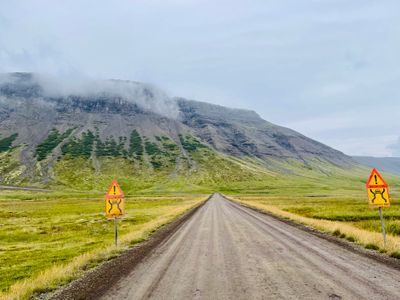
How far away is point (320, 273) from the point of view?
9.41 meters

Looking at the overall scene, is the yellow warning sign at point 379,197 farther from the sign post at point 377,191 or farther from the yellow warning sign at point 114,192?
the yellow warning sign at point 114,192

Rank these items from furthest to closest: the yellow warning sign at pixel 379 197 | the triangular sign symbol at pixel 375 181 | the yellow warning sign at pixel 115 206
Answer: the yellow warning sign at pixel 115 206 < the triangular sign symbol at pixel 375 181 < the yellow warning sign at pixel 379 197

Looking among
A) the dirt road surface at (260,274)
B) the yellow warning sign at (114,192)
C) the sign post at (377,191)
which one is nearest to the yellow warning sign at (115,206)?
the yellow warning sign at (114,192)

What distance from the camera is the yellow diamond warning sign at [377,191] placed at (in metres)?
14.5

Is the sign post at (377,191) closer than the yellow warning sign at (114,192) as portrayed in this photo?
Yes

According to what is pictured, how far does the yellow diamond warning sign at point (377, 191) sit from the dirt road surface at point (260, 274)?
278cm

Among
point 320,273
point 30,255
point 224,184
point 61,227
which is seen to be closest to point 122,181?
point 224,184

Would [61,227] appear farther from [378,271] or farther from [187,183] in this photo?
[187,183]

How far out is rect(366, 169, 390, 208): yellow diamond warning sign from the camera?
14.5 m

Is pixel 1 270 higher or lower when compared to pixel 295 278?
lower

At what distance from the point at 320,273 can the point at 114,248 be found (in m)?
10.3

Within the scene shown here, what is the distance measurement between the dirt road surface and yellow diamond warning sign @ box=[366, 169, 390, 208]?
9.11 feet

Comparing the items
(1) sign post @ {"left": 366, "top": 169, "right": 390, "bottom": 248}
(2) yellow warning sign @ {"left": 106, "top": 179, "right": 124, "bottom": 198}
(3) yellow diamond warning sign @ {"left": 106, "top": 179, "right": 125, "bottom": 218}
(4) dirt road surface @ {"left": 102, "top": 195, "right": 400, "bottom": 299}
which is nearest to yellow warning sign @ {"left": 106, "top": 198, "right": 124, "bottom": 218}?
(3) yellow diamond warning sign @ {"left": 106, "top": 179, "right": 125, "bottom": 218}

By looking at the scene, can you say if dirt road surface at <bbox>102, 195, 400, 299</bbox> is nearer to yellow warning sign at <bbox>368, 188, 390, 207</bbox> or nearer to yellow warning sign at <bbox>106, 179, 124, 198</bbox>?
yellow warning sign at <bbox>368, 188, 390, 207</bbox>
